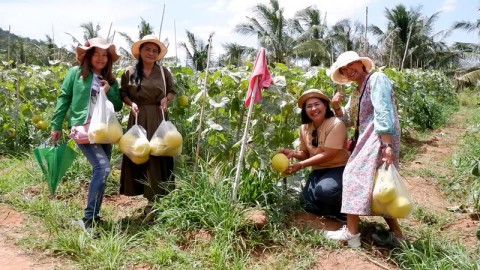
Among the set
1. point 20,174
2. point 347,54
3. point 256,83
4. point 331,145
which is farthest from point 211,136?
point 20,174

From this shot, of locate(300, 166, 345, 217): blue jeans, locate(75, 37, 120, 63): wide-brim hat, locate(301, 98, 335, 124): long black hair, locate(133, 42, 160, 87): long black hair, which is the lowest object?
locate(300, 166, 345, 217): blue jeans

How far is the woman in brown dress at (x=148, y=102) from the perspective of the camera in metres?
3.23

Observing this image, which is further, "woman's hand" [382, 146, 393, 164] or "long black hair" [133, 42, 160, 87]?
"long black hair" [133, 42, 160, 87]

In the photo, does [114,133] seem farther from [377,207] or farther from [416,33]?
[416,33]

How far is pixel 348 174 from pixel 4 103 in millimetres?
4799

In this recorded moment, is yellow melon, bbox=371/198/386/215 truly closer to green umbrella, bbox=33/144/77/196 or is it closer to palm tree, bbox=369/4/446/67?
green umbrella, bbox=33/144/77/196

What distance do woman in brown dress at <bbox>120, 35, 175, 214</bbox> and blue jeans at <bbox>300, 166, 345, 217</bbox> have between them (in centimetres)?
108

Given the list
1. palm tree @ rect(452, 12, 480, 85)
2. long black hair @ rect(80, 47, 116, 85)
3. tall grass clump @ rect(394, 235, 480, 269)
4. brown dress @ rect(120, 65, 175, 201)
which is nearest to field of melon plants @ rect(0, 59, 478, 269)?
tall grass clump @ rect(394, 235, 480, 269)

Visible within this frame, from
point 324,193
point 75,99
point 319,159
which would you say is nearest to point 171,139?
point 75,99

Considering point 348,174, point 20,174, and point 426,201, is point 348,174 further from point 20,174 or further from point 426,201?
point 20,174

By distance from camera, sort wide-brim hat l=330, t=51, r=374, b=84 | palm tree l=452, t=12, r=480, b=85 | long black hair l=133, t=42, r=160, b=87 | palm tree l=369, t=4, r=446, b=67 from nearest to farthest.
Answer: wide-brim hat l=330, t=51, r=374, b=84, long black hair l=133, t=42, r=160, b=87, palm tree l=452, t=12, r=480, b=85, palm tree l=369, t=4, r=446, b=67

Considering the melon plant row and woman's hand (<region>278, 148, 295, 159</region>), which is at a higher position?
the melon plant row

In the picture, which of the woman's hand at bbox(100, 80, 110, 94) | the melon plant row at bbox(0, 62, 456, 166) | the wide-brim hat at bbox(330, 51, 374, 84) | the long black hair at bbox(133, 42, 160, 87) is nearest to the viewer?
the wide-brim hat at bbox(330, 51, 374, 84)

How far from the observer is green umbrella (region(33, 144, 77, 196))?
3.34 meters
